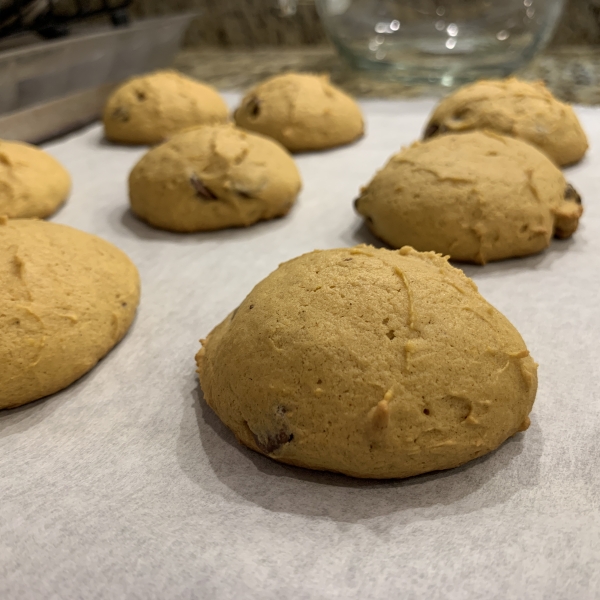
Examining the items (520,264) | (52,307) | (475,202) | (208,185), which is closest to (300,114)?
(208,185)

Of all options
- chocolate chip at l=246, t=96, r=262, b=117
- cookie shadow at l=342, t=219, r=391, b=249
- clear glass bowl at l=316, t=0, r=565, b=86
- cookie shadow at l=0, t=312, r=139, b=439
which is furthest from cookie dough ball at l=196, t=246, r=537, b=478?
clear glass bowl at l=316, t=0, r=565, b=86

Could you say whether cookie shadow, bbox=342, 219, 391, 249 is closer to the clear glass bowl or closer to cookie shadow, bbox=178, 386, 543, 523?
cookie shadow, bbox=178, 386, 543, 523

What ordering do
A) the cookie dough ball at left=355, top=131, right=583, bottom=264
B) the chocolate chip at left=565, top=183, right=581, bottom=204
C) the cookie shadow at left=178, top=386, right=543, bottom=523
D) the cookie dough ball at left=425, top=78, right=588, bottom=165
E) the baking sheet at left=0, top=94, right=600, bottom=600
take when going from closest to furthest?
1. the baking sheet at left=0, top=94, right=600, bottom=600
2. the cookie shadow at left=178, top=386, right=543, bottom=523
3. the cookie dough ball at left=355, top=131, right=583, bottom=264
4. the chocolate chip at left=565, top=183, right=581, bottom=204
5. the cookie dough ball at left=425, top=78, right=588, bottom=165

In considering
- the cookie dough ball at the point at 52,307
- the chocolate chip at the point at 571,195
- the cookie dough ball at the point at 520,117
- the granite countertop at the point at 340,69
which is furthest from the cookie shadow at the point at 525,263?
the granite countertop at the point at 340,69

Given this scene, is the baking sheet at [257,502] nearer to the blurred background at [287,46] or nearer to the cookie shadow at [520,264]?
the cookie shadow at [520,264]

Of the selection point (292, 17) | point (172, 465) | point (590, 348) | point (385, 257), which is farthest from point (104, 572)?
point (292, 17)

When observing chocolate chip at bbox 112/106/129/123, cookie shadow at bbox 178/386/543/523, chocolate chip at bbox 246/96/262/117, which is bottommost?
cookie shadow at bbox 178/386/543/523

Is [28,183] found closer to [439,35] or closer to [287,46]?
[439,35]
